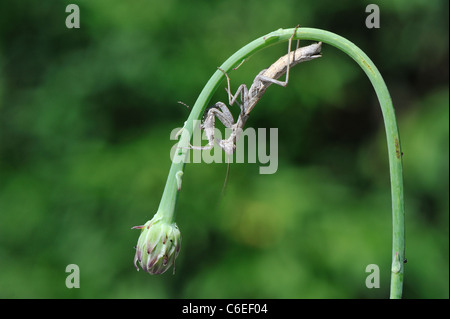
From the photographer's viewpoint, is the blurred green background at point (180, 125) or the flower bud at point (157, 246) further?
the blurred green background at point (180, 125)

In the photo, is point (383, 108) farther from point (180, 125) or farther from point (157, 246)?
point (180, 125)

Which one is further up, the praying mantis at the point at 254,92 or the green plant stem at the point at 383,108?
the praying mantis at the point at 254,92

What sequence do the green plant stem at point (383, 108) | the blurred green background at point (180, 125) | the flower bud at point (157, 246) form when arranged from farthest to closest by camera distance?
the blurred green background at point (180, 125) < the flower bud at point (157, 246) < the green plant stem at point (383, 108)

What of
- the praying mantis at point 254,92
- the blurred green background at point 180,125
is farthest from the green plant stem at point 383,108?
the blurred green background at point 180,125

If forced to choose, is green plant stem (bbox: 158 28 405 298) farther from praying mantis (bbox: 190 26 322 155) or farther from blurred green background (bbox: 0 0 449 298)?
blurred green background (bbox: 0 0 449 298)

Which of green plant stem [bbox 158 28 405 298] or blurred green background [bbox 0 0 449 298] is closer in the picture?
green plant stem [bbox 158 28 405 298]

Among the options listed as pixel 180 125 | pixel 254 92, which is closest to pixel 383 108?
pixel 254 92

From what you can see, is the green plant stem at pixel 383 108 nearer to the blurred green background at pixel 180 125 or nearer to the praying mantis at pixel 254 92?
the praying mantis at pixel 254 92

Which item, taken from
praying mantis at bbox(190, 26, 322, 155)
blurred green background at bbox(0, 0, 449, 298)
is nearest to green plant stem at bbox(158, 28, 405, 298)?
praying mantis at bbox(190, 26, 322, 155)

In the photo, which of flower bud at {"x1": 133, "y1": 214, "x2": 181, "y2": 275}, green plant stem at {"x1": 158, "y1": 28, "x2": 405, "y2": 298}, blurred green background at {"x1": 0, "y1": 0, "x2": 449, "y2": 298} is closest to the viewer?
green plant stem at {"x1": 158, "y1": 28, "x2": 405, "y2": 298}

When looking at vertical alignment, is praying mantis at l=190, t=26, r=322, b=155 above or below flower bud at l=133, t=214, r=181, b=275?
above
